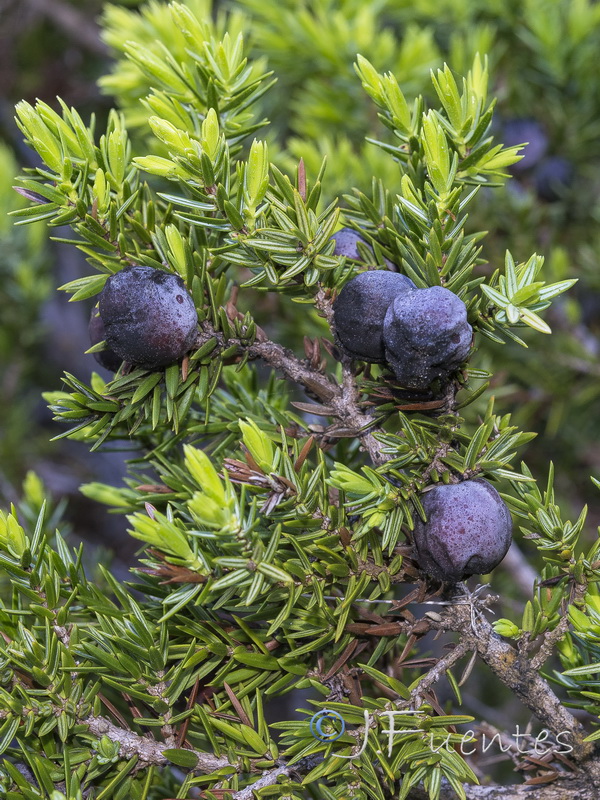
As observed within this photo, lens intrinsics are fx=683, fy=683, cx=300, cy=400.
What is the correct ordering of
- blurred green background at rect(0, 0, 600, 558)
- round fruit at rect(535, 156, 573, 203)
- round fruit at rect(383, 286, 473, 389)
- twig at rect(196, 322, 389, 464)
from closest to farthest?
round fruit at rect(383, 286, 473, 389), twig at rect(196, 322, 389, 464), blurred green background at rect(0, 0, 600, 558), round fruit at rect(535, 156, 573, 203)

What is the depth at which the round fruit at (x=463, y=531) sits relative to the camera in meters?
0.63

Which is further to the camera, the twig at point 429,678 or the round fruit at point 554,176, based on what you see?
the round fruit at point 554,176

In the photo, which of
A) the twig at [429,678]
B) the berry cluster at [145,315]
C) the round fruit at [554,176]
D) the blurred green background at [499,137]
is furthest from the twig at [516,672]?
the round fruit at [554,176]

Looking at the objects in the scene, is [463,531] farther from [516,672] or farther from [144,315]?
[144,315]

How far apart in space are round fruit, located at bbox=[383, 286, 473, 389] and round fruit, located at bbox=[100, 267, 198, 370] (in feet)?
0.69

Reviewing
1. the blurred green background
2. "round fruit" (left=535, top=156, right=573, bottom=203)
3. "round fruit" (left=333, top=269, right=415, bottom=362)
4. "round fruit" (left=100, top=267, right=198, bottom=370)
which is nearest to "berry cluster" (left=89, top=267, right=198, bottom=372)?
"round fruit" (left=100, top=267, right=198, bottom=370)

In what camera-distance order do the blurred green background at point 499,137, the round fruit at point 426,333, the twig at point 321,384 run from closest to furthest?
the round fruit at point 426,333 < the twig at point 321,384 < the blurred green background at point 499,137

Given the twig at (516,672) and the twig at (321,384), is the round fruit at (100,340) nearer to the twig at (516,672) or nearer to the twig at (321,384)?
the twig at (321,384)

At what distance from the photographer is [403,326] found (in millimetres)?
622

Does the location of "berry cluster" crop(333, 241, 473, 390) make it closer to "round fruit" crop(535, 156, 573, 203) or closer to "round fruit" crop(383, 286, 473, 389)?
"round fruit" crop(383, 286, 473, 389)

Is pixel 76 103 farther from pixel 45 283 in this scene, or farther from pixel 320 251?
pixel 320 251

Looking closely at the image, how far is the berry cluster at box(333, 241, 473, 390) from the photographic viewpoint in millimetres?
618

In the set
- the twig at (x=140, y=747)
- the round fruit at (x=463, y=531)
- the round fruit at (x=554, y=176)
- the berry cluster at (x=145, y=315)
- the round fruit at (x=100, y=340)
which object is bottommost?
the twig at (x=140, y=747)

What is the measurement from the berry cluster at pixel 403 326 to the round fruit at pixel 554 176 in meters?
0.98
